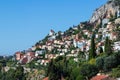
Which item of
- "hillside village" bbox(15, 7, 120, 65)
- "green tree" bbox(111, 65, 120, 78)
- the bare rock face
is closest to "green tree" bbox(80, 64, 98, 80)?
"green tree" bbox(111, 65, 120, 78)

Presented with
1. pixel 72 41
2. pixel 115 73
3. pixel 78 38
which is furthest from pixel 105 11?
pixel 115 73

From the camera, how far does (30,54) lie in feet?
401

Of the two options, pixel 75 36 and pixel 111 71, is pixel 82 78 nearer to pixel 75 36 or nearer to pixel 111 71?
pixel 111 71

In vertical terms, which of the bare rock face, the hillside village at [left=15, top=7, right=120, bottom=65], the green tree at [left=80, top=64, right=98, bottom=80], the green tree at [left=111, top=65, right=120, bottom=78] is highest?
the bare rock face

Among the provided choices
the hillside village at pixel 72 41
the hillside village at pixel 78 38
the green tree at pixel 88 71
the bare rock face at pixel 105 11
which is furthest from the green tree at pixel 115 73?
the bare rock face at pixel 105 11

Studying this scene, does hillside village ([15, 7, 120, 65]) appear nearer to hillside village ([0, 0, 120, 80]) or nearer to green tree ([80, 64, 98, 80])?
hillside village ([0, 0, 120, 80])

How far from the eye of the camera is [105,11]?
126m

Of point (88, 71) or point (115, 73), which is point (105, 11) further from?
point (115, 73)

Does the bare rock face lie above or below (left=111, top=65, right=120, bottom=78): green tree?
above

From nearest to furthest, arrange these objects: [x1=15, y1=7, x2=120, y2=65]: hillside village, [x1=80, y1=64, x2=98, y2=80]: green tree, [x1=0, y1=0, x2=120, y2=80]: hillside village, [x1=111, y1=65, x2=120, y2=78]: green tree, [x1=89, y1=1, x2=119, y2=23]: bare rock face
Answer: [x1=111, y1=65, x2=120, y2=78]: green tree < [x1=80, y1=64, x2=98, y2=80]: green tree < [x1=0, y1=0, x2=120, y2=80]: hillside village < [x1=15, y1=7, x2=120, y2=65]: hillside village < [x1=89, y1=1, x2=119, y2=23]: bare rock face

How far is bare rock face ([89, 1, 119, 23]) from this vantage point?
122 meters

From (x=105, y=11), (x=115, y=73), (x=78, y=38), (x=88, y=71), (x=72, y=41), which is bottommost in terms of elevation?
(x=115, y=73)

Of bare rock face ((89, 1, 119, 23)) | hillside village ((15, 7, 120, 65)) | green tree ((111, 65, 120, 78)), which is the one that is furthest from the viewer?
bare rock face ((89, 1, 119, 23))

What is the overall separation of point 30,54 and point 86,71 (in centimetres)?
6958
